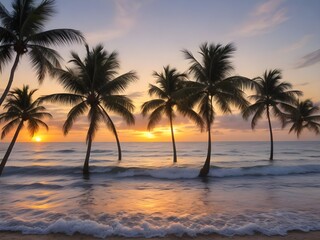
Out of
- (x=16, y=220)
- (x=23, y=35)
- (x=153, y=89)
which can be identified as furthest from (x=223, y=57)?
(x=16, y=220)

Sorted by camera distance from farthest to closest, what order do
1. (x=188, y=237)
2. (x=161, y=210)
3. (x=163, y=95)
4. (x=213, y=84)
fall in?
(x=163, y=95) < (x=213, y=84) < (x=161, y=210) < (x=188, y=237)

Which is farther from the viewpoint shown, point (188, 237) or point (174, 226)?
point (174, 226)

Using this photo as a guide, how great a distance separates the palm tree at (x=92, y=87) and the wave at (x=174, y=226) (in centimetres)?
1286

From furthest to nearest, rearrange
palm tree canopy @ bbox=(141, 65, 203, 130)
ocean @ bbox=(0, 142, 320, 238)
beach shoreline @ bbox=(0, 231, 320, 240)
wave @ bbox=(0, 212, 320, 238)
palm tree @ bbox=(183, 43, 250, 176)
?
palm tree canopy @ bbox=(141, 65, 203, 130) < palm tree @ bbox=(183, 43, 250, 176) < ocean @ bbox=(0, 142, 320, 238) < wave @ bbox=(0, 212, 320, 238) < beach shoreline @ bbox=(0, 231, 320, 240)

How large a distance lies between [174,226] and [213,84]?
13.2m

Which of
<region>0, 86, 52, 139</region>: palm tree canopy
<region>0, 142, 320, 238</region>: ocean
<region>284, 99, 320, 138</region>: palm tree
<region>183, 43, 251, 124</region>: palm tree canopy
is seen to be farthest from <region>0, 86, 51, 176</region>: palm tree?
<region>284, 99, 320, 138</region>: palm tree

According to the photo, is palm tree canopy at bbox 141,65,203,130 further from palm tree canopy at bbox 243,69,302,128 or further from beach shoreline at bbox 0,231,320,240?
beach shoreline at bbox 0,231,320,240

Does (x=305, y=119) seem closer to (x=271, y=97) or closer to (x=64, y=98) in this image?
(x=271, y=97)

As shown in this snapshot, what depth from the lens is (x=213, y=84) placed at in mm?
19281

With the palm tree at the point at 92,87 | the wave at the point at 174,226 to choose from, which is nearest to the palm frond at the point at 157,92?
the palm tree at the point at 92,87

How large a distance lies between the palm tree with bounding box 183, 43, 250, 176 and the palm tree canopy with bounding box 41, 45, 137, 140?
5.46 meters

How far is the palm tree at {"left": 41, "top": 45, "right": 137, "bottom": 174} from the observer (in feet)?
67.9

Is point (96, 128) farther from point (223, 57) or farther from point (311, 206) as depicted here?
point (311, 206)

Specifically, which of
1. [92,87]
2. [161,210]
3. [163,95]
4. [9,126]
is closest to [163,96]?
[163,95]
